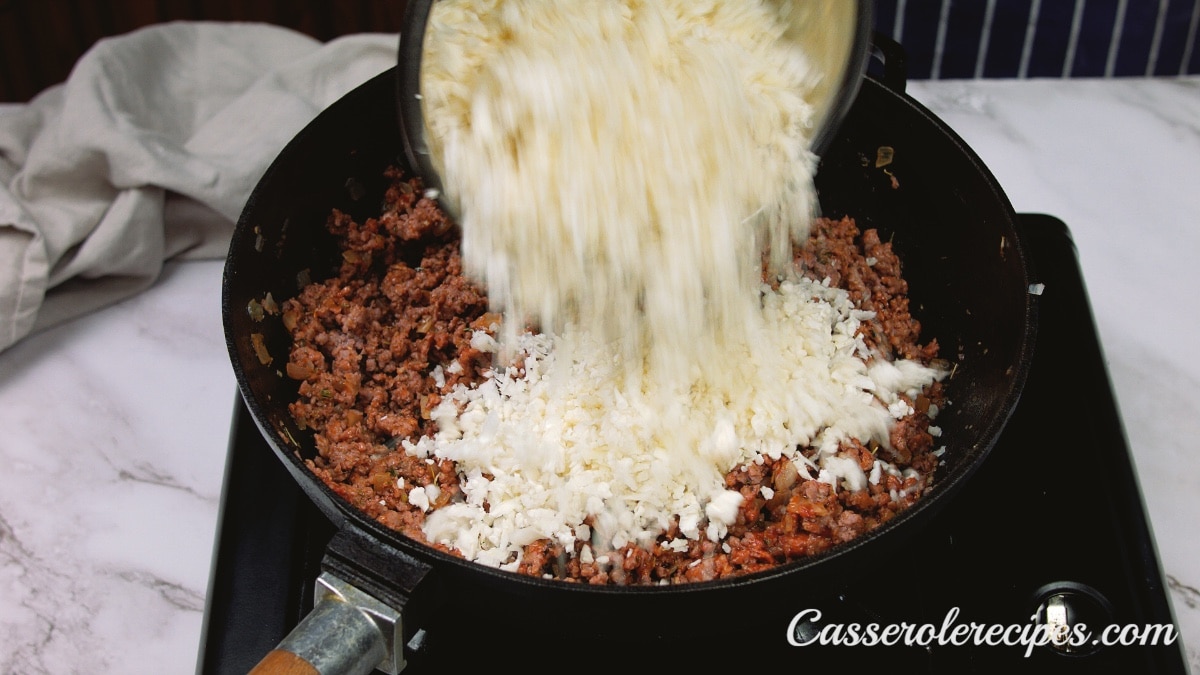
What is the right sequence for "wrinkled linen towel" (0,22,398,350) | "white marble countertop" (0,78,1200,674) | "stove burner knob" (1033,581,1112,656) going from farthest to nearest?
"wrinkled linen towel" (0,22,398,350) → "white marble countertop" (0,78,1200,674) → "stove burner knob" (1033,581,1112,656)

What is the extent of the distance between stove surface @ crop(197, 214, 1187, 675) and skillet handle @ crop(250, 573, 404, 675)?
227 mm

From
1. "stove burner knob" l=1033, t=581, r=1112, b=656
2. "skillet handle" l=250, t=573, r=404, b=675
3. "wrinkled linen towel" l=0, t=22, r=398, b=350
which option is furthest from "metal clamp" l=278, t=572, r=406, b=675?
"wrinkled linen towel" l=0, t=22, r=398, b=350

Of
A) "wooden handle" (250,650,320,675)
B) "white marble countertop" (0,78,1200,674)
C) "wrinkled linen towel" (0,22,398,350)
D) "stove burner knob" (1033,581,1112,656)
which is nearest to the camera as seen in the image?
"wooden handle" (250,650,320,675)

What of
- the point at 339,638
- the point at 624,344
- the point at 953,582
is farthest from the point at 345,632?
the point at 953,582

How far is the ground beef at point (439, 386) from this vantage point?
1.36 meters

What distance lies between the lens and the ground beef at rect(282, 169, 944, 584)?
4.46ft

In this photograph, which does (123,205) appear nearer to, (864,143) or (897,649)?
(864,143)

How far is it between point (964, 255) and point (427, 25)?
842 mm

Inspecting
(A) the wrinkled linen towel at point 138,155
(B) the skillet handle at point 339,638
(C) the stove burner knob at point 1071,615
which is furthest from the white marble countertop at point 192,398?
(B) the skillet handle at point 339,638

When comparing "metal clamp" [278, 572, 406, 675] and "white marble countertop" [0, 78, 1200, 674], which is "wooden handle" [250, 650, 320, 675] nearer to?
"metal clamp" [278, 572, 406, 675]

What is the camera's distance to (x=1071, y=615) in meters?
1.29

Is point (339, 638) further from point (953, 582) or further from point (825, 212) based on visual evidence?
point (825, 212)

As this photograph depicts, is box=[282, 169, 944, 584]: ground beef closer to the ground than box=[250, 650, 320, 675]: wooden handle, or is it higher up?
closer to the ground

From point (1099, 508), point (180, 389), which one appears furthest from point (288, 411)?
point (1099, 508)
